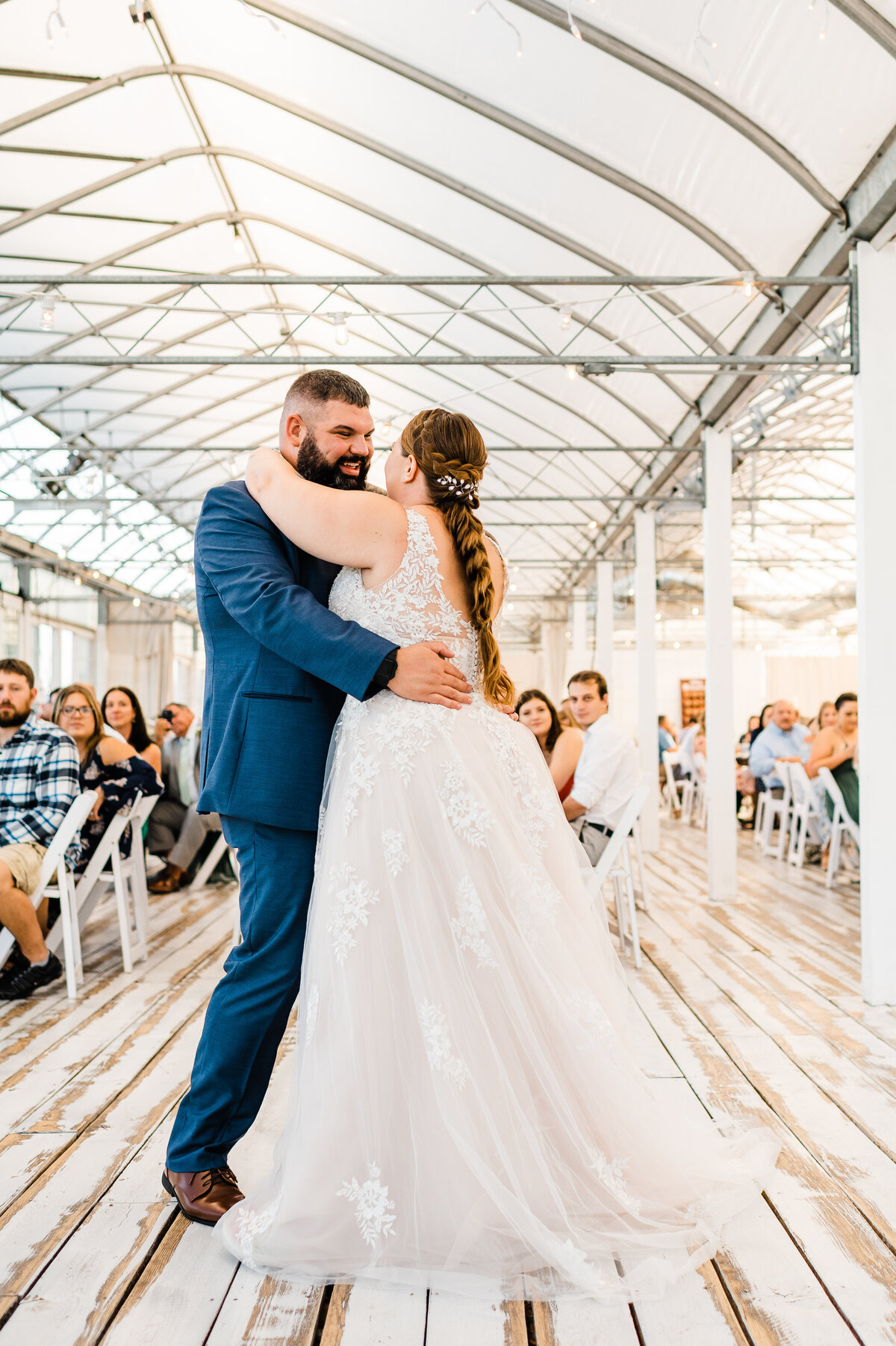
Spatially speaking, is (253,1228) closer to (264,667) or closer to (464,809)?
(464,809)

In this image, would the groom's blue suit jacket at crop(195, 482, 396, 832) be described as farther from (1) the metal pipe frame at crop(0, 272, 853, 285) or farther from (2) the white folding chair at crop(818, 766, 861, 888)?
(2) the white folding chair at crop(818, 766, 861, 888)

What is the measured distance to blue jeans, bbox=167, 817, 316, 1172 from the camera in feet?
6.80

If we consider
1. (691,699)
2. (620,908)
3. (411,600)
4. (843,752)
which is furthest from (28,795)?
(691,699)

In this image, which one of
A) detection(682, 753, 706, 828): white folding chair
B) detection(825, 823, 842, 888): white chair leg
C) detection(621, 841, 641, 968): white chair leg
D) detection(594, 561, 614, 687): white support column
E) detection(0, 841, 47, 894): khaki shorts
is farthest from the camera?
detection(594, 561, 614, 687): white support column

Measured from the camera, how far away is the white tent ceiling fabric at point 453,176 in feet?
13.8

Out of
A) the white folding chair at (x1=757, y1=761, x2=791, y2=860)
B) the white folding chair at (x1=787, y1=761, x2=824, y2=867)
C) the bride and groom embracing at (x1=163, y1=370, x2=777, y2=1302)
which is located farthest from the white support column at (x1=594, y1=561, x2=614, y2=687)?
the bride and groom embracing at (x1=163, y1=370, x2=777, y2=1302)

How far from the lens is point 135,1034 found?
371 centimetres

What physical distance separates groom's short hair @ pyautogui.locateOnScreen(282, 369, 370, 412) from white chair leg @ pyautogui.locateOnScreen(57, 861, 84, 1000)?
283 cm

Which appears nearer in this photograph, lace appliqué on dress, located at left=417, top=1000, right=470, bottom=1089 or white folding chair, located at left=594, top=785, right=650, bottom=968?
lace appliqué on dress, located at left=417, top=1000, right=470, bottom=1089

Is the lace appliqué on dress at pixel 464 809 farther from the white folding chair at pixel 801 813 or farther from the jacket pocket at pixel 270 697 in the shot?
the white folding chair at pixel 801 813

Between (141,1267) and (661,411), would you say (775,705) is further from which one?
(141,1267)

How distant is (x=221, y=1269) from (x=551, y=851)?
1036 millimetres

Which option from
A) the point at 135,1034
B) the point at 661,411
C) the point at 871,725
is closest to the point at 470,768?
the point at 135,1034

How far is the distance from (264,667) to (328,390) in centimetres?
61
